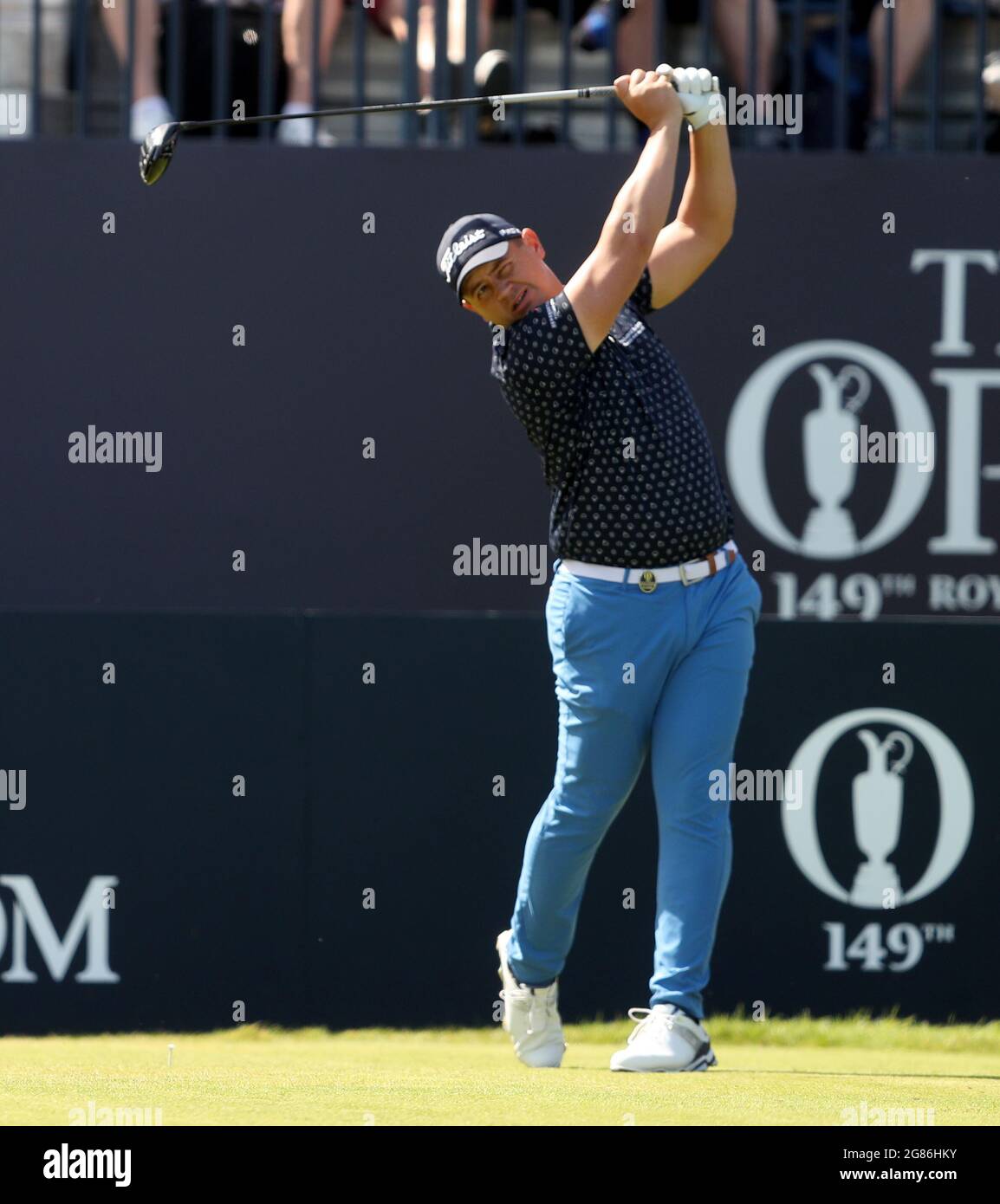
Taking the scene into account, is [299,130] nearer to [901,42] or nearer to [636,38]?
[636,38]

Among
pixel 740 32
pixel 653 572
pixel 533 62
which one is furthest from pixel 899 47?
pixel 653 572

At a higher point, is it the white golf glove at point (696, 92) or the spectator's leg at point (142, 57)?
the spectator's leg at point (142, 57)

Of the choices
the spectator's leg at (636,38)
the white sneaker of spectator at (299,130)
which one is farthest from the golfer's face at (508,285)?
the spectator's leg at (636,38)

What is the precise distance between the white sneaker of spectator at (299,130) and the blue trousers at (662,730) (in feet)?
6.82

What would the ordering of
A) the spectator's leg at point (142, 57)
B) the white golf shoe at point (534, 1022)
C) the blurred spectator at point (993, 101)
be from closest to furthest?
the white golf shoe at point (534, 1022) → the spectator's leg at point (142, 57) → the blurred spectator at point (993, 101)

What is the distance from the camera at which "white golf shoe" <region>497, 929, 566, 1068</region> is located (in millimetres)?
4305

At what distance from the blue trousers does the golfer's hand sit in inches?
36.5

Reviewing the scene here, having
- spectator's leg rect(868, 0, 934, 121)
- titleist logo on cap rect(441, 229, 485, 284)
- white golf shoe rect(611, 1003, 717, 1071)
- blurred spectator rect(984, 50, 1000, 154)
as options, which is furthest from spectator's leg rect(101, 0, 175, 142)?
white golf shoe rect(611, 1003, 717, 1071)

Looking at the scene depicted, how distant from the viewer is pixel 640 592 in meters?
4.12

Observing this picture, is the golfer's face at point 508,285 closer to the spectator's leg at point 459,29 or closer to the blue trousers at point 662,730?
the blue trousers at point 662,730

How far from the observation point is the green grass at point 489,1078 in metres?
3.50

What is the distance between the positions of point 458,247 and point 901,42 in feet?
7.94

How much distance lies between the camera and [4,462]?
5461 millimetres
